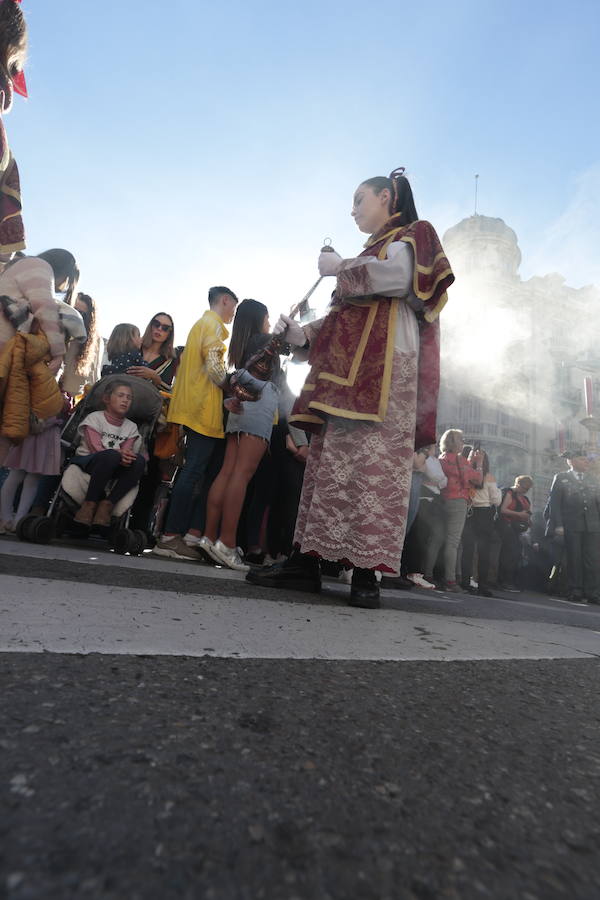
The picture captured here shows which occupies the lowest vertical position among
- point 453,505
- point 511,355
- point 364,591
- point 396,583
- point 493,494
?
point 364,591

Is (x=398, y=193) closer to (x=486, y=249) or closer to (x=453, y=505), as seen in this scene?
(x=453, y=505)

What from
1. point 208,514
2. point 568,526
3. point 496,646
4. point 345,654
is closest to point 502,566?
point 568,526

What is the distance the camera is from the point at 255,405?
3.14 m

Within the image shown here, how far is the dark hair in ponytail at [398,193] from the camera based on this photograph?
245 centimetres

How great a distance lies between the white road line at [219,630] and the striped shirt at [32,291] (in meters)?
1.82

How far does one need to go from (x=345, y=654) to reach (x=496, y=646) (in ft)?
1.94

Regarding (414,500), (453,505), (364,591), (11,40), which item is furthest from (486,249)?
(364,591)

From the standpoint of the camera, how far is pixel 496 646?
1.42 m

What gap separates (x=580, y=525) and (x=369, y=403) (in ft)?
18.5

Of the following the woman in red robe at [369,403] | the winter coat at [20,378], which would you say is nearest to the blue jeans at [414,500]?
the woman in red robe at [369,403]

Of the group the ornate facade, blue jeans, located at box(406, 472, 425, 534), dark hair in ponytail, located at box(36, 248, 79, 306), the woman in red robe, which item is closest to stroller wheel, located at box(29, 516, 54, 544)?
the woman in red robe

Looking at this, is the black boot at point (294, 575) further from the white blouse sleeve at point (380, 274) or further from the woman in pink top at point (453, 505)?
the woman in pink top at point (453, 505)

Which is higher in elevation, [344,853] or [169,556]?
[169,556]

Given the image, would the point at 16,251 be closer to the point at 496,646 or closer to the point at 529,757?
the point at 496,646
